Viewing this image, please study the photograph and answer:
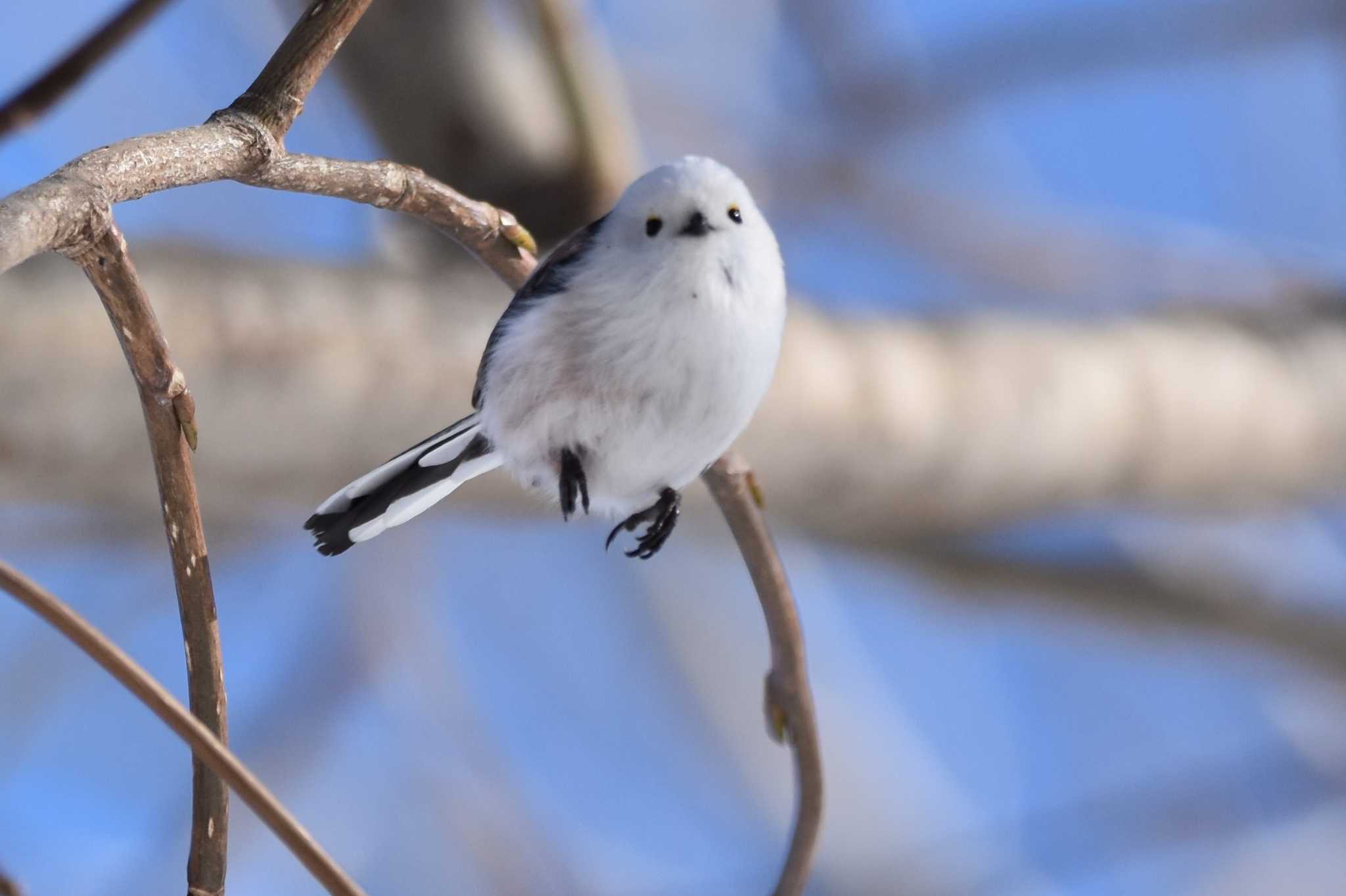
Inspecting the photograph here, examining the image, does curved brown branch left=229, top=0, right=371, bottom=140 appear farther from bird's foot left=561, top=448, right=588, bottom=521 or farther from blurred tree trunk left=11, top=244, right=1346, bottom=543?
blurred tree trunk left=11, top=244, right=1346, bottom=543

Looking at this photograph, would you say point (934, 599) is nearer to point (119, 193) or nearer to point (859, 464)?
point (859, 464)

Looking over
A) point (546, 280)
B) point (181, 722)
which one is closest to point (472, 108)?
point (546, 280)

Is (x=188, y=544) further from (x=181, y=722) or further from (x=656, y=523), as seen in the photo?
(x=656, y=523)

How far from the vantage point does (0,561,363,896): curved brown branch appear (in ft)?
1.12

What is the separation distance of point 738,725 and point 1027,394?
2.60ft

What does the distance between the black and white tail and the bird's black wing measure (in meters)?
0.02

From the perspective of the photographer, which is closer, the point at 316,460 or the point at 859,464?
the point at 316,460

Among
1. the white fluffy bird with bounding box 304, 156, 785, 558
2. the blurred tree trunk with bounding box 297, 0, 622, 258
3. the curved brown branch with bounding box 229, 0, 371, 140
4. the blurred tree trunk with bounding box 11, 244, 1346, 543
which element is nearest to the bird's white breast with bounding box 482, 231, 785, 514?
the white fluffy bird with bounding box 304, 156, 785, 558

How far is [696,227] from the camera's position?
1.95ft

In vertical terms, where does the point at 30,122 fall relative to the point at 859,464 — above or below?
above

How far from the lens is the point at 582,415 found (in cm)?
60

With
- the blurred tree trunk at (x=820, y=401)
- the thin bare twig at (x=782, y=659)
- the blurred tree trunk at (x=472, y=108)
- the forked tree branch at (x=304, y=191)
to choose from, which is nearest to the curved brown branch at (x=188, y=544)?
the forked tree branch at (x=304, y=191)

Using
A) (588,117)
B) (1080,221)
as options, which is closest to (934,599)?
(1080,221)

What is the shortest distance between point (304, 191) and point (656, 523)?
274 mm
